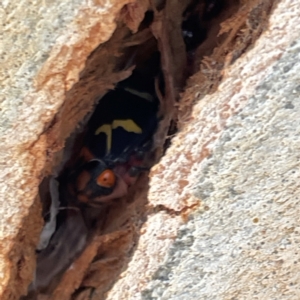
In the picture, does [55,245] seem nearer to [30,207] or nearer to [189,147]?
[30,207]

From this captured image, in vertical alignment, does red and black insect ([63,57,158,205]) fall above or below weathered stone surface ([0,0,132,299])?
below

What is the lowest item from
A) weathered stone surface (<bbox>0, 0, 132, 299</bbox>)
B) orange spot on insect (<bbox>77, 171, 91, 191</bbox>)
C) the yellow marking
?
orange spot on insect (<bbox>77, 171, 91, 191</bbox>)

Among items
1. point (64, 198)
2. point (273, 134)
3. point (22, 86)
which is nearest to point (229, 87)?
point (273, 134)

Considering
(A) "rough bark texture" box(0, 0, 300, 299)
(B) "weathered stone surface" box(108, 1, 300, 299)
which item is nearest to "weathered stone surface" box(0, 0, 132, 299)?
(A) "rough bark texture" box(0, 0, 300, 299)

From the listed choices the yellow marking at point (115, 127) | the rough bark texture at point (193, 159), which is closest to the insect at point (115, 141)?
the yellow marking at point (115, 127)

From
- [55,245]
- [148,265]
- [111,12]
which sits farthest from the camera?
[55,245]

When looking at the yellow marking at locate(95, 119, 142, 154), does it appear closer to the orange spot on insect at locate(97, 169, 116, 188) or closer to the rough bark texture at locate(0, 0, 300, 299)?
the orange spot on insect at locate(97, 169, 116, 188)

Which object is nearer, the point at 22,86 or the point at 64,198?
the point at 22,86
